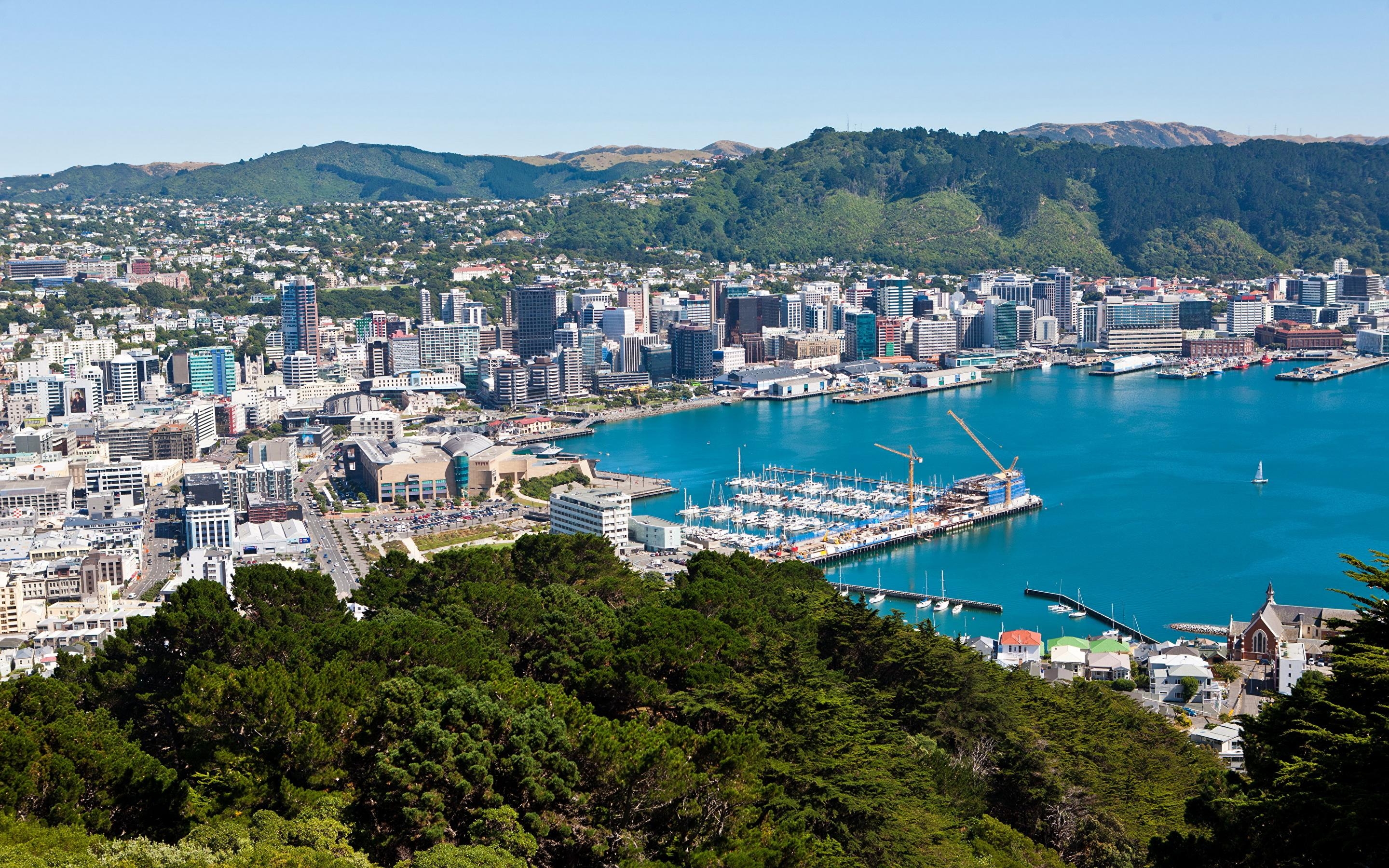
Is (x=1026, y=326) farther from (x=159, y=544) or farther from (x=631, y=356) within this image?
(x=159, y=544)

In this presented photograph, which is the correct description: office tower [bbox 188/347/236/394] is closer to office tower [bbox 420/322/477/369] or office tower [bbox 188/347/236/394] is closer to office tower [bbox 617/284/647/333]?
office tower [bbox 420/322/477/369]

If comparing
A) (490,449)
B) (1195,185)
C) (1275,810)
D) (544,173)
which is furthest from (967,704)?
(544,173)

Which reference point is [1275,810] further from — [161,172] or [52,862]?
[161,172]

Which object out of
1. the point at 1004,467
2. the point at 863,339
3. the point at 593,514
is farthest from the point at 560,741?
the point at 863,339

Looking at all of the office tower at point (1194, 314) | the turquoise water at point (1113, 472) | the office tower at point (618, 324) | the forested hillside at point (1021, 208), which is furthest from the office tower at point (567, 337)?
the office tower at point (1194, 314)

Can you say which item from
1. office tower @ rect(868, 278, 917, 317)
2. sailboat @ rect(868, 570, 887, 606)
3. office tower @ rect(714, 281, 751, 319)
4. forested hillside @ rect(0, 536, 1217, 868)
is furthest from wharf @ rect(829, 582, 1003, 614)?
office tower @ rect(868, 278, 917, 317)

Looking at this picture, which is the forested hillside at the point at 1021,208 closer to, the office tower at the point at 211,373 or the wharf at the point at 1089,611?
the office tower at the point at 211,373
